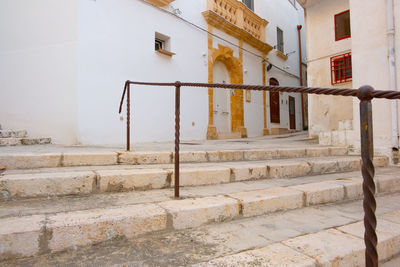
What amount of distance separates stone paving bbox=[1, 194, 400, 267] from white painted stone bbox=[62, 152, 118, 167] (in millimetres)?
1455

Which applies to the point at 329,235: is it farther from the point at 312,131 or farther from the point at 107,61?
the point at 312,131

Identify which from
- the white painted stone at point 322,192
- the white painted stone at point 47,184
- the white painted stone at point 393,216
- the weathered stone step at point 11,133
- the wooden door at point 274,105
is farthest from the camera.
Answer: the wooden door at point 274,105

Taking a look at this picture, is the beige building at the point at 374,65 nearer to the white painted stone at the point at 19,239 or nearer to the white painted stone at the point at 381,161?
the white painted stone at the point at 381,161

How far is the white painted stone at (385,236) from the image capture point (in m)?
1.68

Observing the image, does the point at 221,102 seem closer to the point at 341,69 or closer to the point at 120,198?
the point at 341,69

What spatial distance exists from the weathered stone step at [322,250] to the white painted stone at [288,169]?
1.23m

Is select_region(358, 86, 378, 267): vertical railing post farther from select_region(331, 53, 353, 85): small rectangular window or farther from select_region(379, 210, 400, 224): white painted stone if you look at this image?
select_region(331, 53, 353, 85): small rectangular window

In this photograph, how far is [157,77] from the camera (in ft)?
21.5

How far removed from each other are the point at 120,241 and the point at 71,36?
4.87 metres

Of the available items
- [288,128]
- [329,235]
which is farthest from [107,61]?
[288,128]

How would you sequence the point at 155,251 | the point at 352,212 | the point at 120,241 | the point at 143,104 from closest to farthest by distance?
the point at 155,251
the point at 120,241
the point at 352,212
the point at 143,104

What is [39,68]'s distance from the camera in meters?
5.32

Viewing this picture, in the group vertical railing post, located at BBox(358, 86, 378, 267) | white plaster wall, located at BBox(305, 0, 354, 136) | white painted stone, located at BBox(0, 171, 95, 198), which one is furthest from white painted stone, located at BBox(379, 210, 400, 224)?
white plaster wall, located at BBox(305, 0, 354, 136)

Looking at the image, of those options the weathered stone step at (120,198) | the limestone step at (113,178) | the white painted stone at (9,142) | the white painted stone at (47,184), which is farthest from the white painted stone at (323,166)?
the white painted stone at (9,142)
